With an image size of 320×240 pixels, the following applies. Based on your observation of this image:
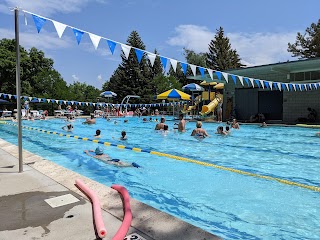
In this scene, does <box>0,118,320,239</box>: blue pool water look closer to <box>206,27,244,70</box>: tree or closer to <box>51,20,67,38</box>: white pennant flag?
<box>51,20,67,38</box>: white pennant flag

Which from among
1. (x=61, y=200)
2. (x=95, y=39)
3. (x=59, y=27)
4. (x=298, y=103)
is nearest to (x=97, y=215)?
(x=61, y=200)

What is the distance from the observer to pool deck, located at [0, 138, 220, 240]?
2670mm

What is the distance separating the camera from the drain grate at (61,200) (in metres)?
3.43

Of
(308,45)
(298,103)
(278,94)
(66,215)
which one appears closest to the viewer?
(66,215)

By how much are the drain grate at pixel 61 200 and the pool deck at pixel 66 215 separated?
0.04 ft

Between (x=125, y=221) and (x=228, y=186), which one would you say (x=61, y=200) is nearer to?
(x=125, y=221)

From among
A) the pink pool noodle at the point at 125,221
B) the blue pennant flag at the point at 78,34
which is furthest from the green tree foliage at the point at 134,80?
the pink pool noodle at the point at 125,221

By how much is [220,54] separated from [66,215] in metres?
54.3

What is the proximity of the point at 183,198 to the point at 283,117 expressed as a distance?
18.7 meters

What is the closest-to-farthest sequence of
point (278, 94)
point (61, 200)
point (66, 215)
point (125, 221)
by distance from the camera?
point (125, 221), point (66, 215), point (61, 200), point (278, 94)

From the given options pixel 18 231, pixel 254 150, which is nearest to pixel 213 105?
pixel 254 150

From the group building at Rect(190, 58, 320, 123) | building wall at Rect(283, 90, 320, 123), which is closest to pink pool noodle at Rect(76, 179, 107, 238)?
building at Rect(190, 58, 320, 123)

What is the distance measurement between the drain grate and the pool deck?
0.01 m

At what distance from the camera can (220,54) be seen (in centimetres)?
5422
